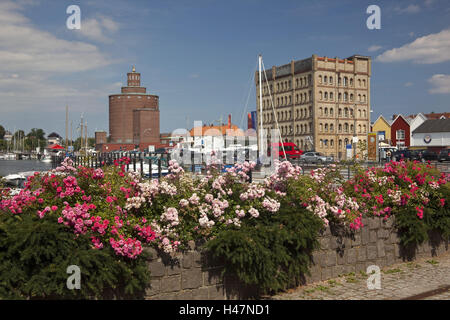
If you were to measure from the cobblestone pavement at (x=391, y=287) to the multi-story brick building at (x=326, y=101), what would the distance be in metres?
90.3

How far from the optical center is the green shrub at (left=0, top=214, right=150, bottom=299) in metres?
5.23

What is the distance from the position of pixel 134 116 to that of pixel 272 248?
568ft

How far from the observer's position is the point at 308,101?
10019cm

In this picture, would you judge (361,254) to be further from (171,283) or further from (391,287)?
(171,283)

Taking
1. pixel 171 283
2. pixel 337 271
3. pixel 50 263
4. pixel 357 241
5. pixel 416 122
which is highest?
pixel 416 122

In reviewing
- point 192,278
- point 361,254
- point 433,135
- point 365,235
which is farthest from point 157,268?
point 433,135

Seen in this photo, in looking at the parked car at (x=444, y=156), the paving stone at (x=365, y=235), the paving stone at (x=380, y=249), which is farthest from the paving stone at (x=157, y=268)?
the parked car at (x=444, y=156)

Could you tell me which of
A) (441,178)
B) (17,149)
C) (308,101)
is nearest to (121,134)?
(17,149)

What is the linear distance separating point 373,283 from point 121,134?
174 meters

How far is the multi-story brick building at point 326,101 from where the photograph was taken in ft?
324

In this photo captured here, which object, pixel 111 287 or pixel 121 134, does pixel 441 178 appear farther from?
pixel 121 134

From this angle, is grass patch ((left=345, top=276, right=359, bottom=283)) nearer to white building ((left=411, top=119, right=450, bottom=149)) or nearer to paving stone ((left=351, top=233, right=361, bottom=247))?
paving stone ((left=351, top=233, right=361, bottom=247))

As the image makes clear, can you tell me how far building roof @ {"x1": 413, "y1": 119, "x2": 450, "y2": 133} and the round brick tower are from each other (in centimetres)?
10464

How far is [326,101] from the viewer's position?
3922 inches
